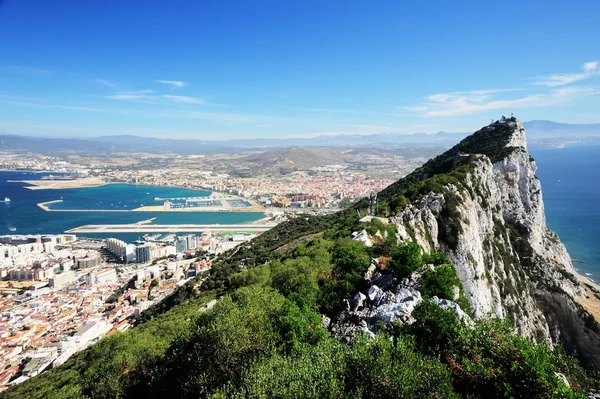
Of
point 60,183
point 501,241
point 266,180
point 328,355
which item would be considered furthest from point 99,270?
point 60,183

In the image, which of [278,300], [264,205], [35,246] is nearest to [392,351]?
[278,300]

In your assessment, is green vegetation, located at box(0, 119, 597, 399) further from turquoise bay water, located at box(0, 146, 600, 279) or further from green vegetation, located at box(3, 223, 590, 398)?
turquoise bay water, located at box(0, 146, 600, 279)

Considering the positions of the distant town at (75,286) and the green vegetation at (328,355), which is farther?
the distant town at (75,286)

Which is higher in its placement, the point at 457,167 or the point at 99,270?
the point at 457,167

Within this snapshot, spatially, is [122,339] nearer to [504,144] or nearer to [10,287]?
[504,144]

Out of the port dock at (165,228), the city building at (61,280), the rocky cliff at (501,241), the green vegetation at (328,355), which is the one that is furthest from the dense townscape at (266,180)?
the green vegetation at (328,355)

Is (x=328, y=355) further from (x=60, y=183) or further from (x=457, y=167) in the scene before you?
(x=60, y=183)

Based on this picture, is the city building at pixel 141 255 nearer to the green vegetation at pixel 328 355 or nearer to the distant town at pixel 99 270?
the distant town at pixel 99 270
